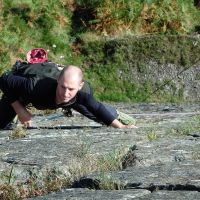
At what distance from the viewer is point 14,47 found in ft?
56.5

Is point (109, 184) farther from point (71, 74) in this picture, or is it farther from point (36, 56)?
point (36, 56)

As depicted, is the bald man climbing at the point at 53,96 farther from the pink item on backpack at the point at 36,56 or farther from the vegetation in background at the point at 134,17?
the vegetation in background at the point at 134,17

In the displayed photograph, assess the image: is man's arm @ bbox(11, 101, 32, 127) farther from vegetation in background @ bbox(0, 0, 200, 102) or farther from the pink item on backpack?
vegetation in background @ bbox(0, 0, 200, 102)

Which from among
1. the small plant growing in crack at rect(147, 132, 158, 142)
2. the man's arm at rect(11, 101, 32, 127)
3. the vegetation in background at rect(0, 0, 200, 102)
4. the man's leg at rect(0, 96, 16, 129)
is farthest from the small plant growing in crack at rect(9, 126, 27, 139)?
the vegetation in background at rect(0, 0, 200, 102)

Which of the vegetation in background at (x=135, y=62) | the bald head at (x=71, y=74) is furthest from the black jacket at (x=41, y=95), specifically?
the vegetation in background at (x=135, y=62)

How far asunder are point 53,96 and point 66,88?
309mm

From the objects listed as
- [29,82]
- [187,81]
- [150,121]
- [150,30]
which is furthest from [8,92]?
[150,30]

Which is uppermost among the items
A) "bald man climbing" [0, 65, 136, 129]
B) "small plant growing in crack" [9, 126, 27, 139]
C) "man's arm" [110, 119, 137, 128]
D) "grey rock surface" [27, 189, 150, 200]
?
"bald man climbing" [0, 65, 136, 129]

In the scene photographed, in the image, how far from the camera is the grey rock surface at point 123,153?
4156 millimetres

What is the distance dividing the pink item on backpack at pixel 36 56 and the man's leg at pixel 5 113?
19.7 inches

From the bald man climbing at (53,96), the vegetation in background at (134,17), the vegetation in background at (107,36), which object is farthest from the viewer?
the vegetation in background at (134,17)

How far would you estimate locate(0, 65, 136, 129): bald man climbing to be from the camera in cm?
717

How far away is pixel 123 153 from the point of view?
5625mm

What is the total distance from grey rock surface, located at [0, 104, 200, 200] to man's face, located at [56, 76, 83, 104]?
345mm
